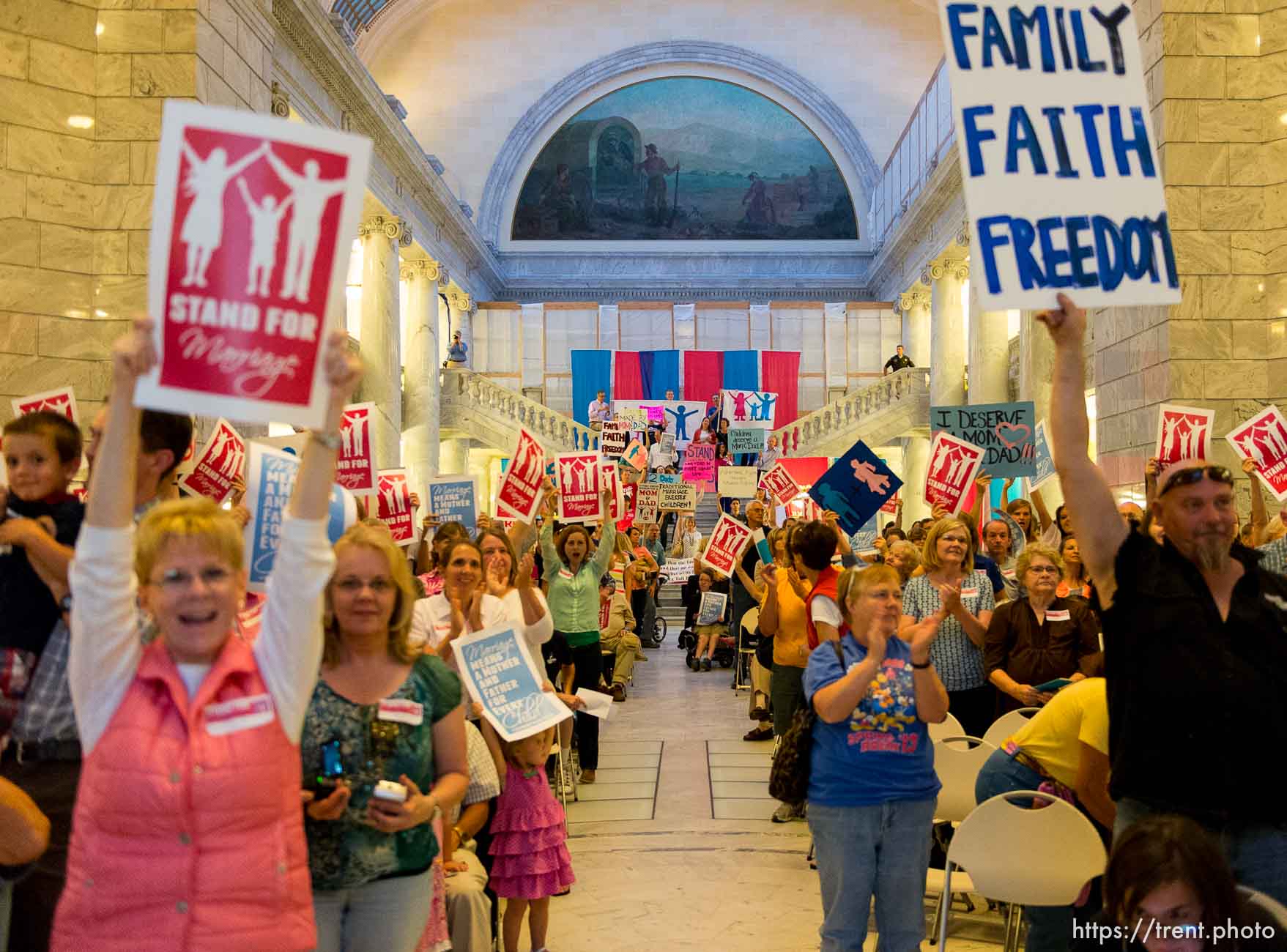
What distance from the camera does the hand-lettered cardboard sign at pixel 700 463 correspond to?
2556 cm

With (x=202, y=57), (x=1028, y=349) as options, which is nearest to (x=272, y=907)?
(x=202, y=57)

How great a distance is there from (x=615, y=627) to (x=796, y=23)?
28653 millimetres

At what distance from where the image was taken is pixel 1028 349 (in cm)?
1867

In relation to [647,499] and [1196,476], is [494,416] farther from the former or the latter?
[1196,476]

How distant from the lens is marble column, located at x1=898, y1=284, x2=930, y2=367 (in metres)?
31.3

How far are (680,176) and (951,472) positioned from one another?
2903 centimetres

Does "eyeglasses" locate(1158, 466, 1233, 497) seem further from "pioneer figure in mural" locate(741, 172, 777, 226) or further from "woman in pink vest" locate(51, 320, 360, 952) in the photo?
"pioneer figure in mural" locate(741, 172, 777, 226)

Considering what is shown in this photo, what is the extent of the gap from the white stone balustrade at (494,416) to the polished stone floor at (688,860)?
17.4 metres

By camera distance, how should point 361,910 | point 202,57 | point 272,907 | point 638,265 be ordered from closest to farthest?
point 272,907 < point 361,910 < point 202,57 < point 638,265

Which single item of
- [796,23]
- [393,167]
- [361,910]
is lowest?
[361,910]

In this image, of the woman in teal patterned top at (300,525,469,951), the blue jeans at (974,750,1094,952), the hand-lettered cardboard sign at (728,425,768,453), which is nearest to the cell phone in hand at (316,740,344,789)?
the woman in teal patterned top at (300,525,469,951)

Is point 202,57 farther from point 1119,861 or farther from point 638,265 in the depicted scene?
point 638,265

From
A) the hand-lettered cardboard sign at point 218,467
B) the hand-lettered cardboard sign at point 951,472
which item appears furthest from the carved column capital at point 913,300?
the hand-lettered cardboard sign at point 218,467

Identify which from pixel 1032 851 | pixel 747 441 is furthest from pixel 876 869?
pixel 747 441
